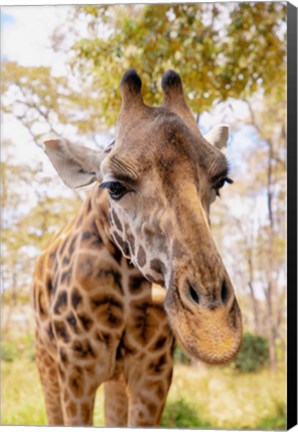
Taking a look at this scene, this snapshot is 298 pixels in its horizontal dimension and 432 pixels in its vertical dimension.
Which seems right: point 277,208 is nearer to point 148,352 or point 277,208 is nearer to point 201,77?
point 201,77

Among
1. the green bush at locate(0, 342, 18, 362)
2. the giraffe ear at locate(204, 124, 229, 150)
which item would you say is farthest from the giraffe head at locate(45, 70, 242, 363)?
the green bush at locate(0, 342, 18, 362)

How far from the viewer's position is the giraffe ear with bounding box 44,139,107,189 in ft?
12.6

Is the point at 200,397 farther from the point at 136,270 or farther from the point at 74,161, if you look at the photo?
the point at 74,161

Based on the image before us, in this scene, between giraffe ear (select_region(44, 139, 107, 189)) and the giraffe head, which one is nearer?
the giraffe head

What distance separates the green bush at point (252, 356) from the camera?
7578mm

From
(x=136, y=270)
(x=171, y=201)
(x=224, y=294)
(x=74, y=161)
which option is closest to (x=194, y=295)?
(x=224, y=294)

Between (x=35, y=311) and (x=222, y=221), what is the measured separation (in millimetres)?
3216

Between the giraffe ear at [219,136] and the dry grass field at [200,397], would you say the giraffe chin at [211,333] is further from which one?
the dry grass field at [200,397]

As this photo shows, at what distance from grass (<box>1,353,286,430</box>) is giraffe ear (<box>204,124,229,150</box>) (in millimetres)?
3373

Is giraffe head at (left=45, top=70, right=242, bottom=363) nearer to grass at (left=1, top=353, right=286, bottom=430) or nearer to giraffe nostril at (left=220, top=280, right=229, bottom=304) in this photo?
giraffe nostril at (left=220, top=280, right=229, bottom=304)

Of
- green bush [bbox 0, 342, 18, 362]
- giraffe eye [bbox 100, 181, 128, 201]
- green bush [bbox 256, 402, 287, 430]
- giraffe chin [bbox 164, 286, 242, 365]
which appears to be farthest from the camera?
green bush [bbox 0, 342, 18, 362]

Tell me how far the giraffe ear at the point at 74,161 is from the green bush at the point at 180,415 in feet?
12.9

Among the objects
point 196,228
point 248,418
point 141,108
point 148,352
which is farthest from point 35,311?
point 248,418

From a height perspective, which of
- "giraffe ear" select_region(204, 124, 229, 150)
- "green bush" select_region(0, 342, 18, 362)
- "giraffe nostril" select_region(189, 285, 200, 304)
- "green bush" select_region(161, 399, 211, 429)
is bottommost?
"green bush" select_region(161, 399, 211, 429)
